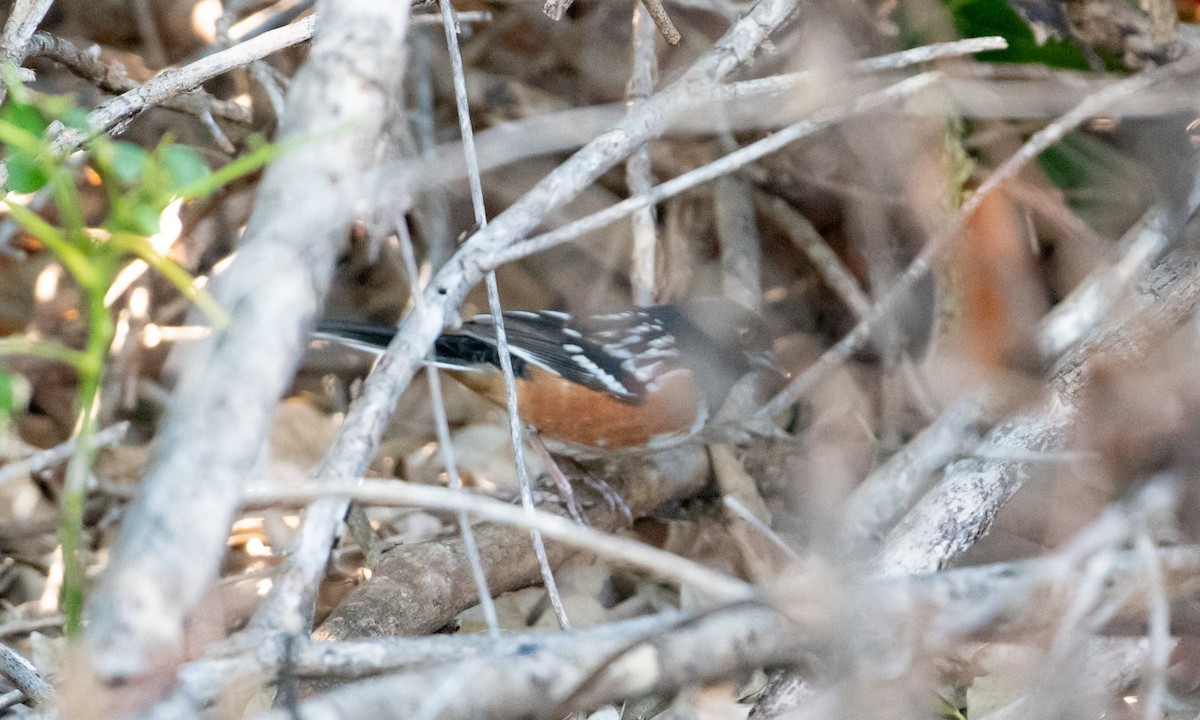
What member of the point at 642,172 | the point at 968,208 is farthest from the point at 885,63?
the point at 642,172

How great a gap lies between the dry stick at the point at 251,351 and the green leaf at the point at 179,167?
63 mm

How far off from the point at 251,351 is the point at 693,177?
92cm

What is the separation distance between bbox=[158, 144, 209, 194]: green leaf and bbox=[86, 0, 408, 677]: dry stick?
0.21 ft

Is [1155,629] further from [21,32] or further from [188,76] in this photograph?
[21,32]

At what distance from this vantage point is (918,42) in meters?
2.88

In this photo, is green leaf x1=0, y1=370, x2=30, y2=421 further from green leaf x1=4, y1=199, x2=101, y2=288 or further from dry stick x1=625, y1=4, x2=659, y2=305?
dry stick x1=625, y1=4, x2=659, y2=305

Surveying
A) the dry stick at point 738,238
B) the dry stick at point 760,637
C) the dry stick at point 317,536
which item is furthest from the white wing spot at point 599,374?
the dry stick at point 760,637

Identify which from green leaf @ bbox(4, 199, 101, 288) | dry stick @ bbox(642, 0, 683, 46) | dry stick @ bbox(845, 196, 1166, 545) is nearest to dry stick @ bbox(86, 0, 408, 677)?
green leaf @ bbox(4, 199, 101, 288)

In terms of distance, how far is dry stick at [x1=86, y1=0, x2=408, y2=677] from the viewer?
789 mm

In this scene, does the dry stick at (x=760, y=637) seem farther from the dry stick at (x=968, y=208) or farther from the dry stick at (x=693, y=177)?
the dry stick at (x=968, y=208)

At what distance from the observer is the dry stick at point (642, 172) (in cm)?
262

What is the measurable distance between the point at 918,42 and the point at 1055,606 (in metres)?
2.14

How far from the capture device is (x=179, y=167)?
2.88ft

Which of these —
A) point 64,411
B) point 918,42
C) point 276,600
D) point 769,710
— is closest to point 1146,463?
point 769,710
